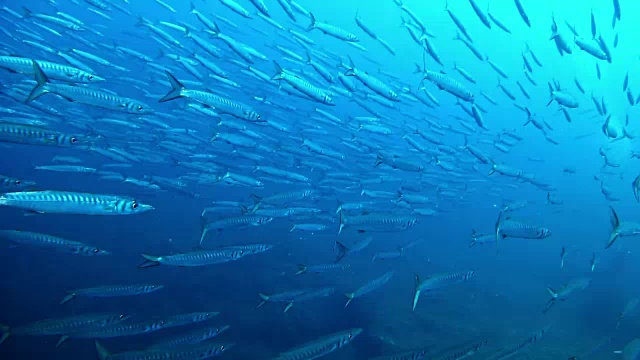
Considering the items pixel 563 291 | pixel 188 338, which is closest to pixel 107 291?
pixel 188 338

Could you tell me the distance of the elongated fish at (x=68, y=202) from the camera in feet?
12.7

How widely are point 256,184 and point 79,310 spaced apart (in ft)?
15.5

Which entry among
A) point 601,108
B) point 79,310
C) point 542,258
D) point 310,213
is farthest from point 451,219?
point 79,310

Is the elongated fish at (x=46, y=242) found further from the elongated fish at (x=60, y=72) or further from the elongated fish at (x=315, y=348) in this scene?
the elongated fish at (x=315, y=348)

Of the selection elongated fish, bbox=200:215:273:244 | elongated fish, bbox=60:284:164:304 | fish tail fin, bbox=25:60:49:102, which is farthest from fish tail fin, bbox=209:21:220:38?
elongated fish, bbox=60:284:164:304

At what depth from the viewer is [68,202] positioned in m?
4.08

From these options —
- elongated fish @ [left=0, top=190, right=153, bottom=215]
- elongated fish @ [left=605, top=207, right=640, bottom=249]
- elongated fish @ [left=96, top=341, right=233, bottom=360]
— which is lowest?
elongated fish @ [left=96, top=341, right=233, bottom=360]

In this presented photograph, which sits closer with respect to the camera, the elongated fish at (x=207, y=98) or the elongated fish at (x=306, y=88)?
the elongated fish at (x=207, y=98)

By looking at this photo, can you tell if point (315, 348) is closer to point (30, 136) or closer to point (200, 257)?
point (200, 257)

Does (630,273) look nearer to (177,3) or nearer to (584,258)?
(584,258)

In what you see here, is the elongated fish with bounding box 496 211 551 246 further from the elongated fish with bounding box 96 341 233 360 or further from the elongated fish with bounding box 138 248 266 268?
the elongated fish with bounding box 96 341 233 360

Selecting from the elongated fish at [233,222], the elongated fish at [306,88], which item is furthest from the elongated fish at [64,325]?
the elongated fish at [306,88]

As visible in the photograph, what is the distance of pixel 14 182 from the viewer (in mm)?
6395

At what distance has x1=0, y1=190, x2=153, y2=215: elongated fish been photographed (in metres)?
3.87
